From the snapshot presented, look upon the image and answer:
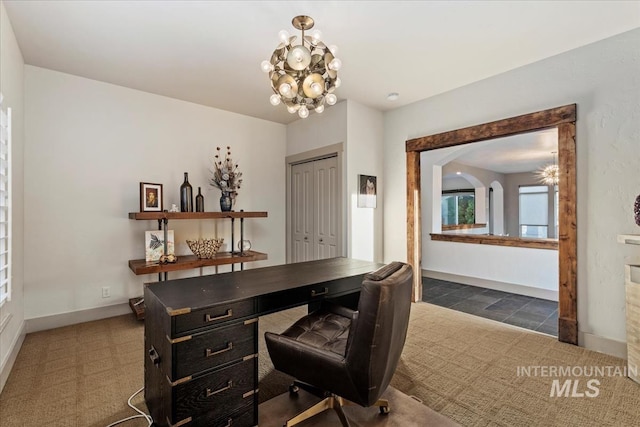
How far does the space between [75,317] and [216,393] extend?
109 inches

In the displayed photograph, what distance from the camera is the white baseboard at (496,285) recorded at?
14.7 ft

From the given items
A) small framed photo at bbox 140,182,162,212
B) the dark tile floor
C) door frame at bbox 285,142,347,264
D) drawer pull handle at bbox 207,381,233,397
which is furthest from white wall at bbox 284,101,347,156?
drawer pull handle at bbox 207,381,233,397

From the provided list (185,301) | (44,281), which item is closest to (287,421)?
(185,301)

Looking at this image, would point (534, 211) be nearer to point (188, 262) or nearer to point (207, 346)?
point (188, 262)

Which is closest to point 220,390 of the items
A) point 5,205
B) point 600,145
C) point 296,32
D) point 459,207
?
point 5,205

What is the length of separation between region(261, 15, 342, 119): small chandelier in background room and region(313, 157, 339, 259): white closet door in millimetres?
2189

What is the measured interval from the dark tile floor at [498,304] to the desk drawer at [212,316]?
3.19 meters

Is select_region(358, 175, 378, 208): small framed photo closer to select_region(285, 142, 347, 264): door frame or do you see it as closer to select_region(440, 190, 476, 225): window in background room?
select_region(285, 142, 347, 264): door frame

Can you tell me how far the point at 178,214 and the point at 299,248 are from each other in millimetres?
1952

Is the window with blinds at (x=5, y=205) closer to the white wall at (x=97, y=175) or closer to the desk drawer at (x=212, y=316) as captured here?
the white wall at (x=97, y=175)

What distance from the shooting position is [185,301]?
5.18ft

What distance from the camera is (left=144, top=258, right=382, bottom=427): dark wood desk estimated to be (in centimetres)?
147

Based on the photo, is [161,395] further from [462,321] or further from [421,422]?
[462,321]

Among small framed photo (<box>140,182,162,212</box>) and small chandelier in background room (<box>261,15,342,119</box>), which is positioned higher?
small chandelier in background room (<box>261,15,342,119</box>)
